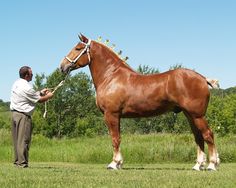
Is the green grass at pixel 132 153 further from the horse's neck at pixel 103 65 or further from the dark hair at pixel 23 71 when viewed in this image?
the dark hair at pixel 23 71

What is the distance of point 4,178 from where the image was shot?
7656mm

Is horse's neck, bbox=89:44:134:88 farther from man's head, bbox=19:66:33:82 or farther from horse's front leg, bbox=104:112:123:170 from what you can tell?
man's head, bbox=19:66:33:82

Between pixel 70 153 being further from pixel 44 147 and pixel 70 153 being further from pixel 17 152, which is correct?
pixel 17 152

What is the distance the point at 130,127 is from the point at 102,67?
3774 cm

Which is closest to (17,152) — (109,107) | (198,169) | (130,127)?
(109,107)

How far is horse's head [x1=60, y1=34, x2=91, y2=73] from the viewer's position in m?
11.0

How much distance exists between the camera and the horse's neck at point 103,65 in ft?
35.6

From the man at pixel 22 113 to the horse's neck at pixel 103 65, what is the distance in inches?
53.9

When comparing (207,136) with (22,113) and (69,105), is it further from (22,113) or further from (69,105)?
(69,105)

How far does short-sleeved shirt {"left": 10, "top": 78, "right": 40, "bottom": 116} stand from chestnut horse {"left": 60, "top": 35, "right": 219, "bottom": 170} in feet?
3.49

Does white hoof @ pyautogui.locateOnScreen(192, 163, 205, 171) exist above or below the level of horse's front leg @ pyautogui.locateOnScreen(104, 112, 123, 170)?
below

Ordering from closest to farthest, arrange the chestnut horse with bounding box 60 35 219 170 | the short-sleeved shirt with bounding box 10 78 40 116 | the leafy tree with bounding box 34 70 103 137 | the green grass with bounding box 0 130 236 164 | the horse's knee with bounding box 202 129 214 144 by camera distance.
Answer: the chestnut horse with bounding box 60 35 219 170
the horse's knee with bounding box 202 129 214 144
the short-sleeved shirt with bounding box 10 78 40 116
the green grass with bounding box 0 130 236 164
the leafy tree with bounding box 34 70 103 137

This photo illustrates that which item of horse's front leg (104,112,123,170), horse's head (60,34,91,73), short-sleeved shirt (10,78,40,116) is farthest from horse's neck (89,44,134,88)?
short-sleeved shirt (10,78,40,116)

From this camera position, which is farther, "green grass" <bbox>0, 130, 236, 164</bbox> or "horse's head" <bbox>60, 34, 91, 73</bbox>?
"green grass" <bbox>0, 130, 236, 164</bbox>
